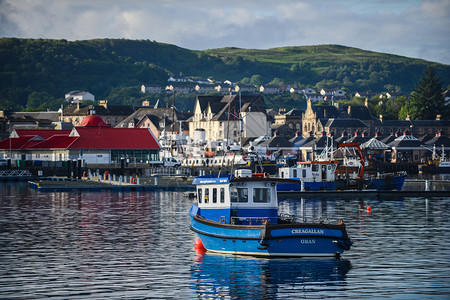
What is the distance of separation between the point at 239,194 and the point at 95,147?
299 ft

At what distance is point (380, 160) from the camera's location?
152 meters

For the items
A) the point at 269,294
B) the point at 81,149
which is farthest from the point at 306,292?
the point at 81,149

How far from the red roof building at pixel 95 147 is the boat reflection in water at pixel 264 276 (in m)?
91.8

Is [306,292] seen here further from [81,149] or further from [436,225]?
[81,149]

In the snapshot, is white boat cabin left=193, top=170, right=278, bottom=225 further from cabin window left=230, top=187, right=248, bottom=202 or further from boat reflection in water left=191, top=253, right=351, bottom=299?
boat reflection in water left=191, top=253, right=351, bottom=299

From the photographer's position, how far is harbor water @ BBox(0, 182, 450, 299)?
102 feet

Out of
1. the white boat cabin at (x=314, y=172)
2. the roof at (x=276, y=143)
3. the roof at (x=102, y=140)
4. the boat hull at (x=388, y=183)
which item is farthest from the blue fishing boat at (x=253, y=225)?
the roof at (x=276, y=143)

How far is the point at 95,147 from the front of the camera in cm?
12850

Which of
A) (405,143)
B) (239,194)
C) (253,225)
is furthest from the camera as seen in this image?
(405,143)

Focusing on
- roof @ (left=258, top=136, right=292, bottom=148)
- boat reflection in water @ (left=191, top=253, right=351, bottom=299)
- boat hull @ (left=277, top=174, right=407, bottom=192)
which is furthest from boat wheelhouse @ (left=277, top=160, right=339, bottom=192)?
roof @ (left=258, top=136, right=292, bottom=148)

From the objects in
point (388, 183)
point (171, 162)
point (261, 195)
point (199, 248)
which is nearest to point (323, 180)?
point (388, 183)

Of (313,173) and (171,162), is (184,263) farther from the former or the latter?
(171,162)

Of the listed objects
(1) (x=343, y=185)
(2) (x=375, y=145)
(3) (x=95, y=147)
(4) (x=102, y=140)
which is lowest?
(1) (x=343, y=185)

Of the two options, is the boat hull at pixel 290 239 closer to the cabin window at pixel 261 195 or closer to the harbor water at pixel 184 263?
the harbor water at pixel 184 263
